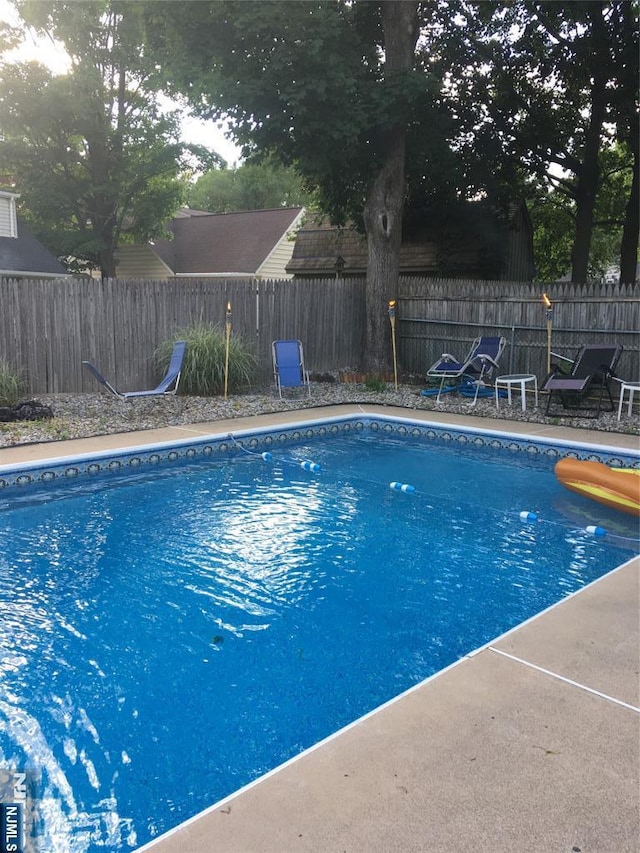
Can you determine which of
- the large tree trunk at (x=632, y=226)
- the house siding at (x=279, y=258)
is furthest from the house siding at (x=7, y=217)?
the large tree trunk at (x=632, y=226)

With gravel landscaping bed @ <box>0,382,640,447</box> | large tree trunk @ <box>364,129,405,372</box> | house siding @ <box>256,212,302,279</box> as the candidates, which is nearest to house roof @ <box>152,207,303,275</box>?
house siding @ <box>256,212,302,279</box>

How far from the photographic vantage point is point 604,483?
5508mm

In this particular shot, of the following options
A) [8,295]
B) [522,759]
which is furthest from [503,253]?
[522,759]

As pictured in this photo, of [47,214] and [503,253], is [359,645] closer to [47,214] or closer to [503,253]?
[503,253]

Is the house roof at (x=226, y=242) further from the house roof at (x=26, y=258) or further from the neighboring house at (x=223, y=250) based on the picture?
the house roof at (x=26, y=258)

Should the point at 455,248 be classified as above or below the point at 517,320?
above

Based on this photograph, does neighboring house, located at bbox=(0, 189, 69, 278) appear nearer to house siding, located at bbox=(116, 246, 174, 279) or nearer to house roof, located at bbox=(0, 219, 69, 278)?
house roof, located at bbox=(0, 219, 69, 278)

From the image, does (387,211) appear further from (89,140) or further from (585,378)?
(89,140)

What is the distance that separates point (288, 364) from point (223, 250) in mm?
13315

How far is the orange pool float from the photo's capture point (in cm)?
534

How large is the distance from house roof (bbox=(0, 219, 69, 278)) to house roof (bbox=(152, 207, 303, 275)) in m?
4.97

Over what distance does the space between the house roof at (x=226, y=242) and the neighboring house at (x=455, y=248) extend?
4.42m

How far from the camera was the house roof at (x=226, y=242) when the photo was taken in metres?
21.6

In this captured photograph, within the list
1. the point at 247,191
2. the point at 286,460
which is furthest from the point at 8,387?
the point at 247,191
